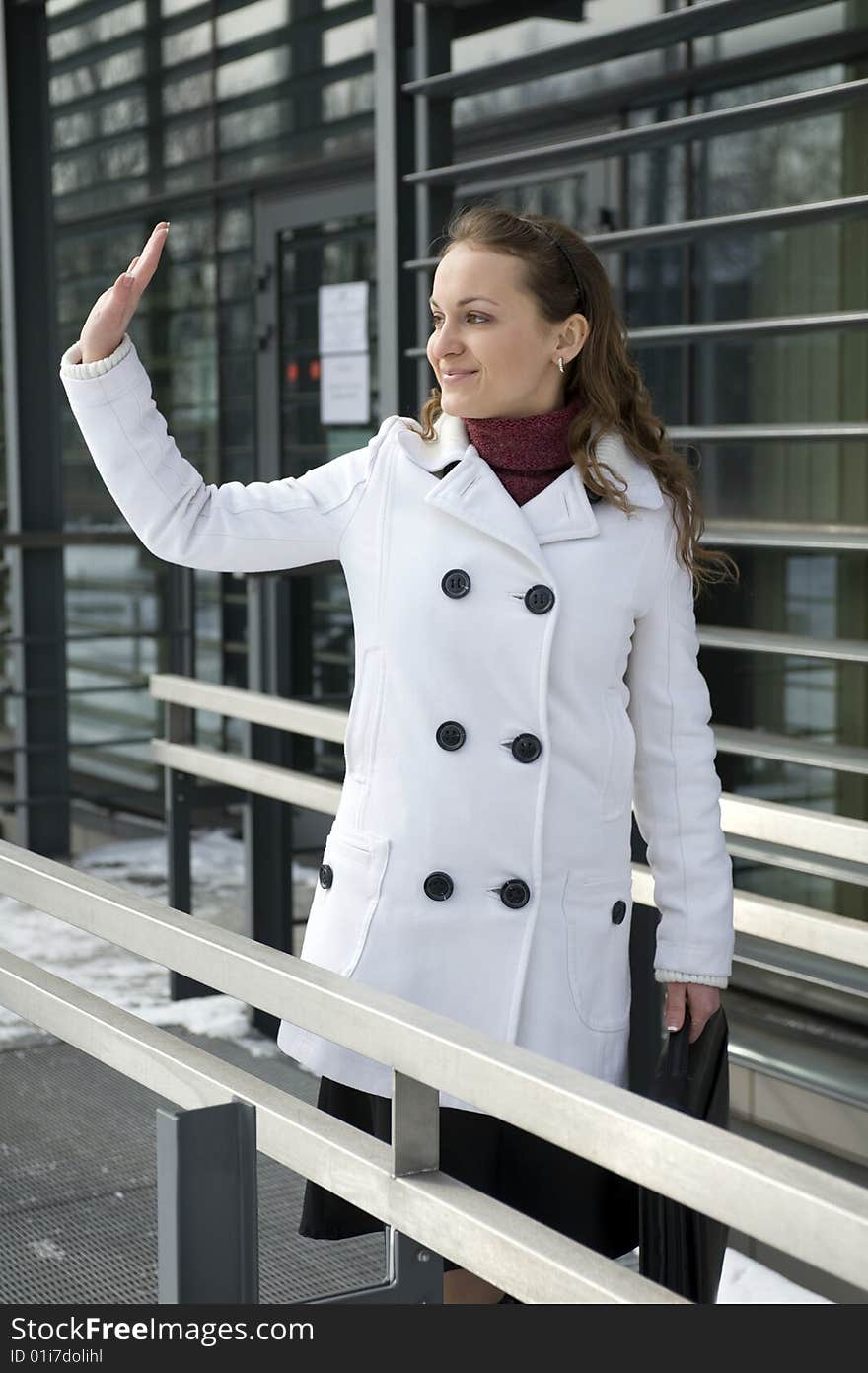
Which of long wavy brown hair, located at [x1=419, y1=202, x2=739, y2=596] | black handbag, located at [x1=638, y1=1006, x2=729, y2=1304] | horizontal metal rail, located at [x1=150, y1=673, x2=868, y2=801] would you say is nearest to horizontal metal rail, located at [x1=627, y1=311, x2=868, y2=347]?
horizontal metal rail, located at [x1=150, y1=673, x2=868, y2=801]

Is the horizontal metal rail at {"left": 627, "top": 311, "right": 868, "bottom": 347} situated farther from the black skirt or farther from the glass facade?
the black skirt

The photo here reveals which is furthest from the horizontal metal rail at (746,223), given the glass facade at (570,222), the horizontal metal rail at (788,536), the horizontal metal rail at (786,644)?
A: the horizontal metal rail at (786,644)

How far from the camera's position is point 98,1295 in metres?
2.81

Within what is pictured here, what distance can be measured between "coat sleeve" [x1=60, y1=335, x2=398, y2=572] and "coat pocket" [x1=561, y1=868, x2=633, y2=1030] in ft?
1.62

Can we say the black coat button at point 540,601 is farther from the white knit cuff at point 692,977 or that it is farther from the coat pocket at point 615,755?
the white knit cuff at point 692,977

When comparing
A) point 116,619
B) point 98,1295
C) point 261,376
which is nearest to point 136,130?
point 261,376

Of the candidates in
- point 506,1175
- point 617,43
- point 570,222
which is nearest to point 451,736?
point 506,1175

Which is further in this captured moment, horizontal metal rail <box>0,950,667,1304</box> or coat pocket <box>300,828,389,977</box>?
coat pocket <box>300,828,389,977</box>

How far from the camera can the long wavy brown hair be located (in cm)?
196

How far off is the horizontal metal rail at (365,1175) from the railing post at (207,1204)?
5.4 inches

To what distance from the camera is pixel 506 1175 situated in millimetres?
2021

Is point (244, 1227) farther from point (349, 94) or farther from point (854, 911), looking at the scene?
point (349, 94)

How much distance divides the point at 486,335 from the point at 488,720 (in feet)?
1.41

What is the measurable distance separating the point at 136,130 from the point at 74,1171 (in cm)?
506
